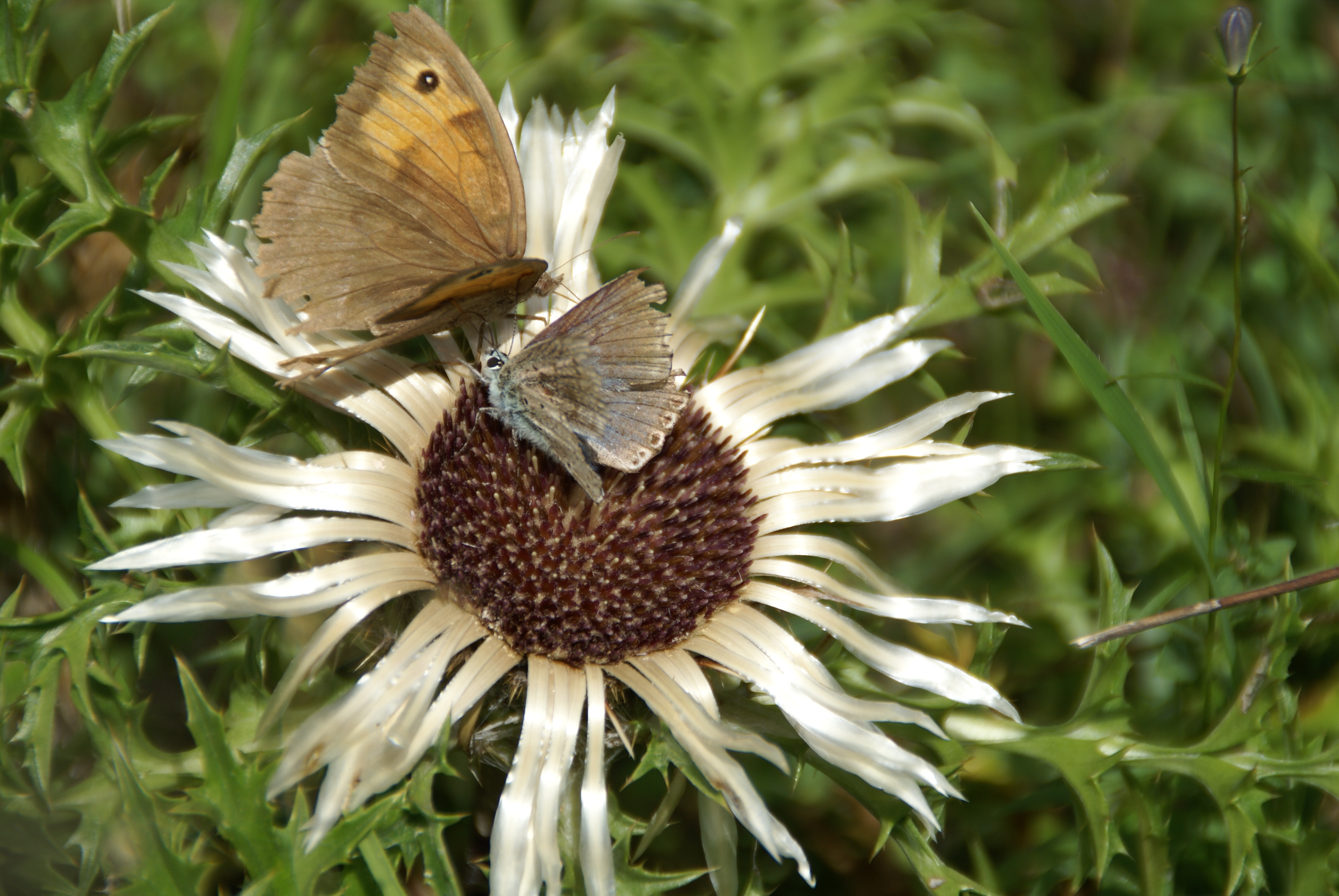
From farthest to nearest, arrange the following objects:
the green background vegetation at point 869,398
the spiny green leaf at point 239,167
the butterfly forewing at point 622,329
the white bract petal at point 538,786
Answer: the spiny green leaf at point 239,167
the butterfly forewing at point 622,329
the green background vegetation at point 869,398
the white bract petal at point 538,786

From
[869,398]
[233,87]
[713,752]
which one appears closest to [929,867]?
[713,752]

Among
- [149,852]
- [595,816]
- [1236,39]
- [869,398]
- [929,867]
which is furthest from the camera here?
[869,398]

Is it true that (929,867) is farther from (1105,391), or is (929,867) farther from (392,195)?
(392,195)

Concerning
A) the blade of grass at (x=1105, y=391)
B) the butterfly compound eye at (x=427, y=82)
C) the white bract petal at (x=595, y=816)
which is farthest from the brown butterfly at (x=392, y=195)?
the blade of grass at (x=1105, y=391)

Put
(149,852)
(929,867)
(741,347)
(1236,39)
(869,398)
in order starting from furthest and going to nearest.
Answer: (869,398) < (741,347) < (1236,39) < (929,867) < (149,852)

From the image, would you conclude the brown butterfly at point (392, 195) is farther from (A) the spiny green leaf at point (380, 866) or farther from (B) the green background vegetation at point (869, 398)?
(A) the spiny green leaf at point (380, 866)

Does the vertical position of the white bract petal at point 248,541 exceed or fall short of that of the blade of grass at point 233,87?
it falls short
